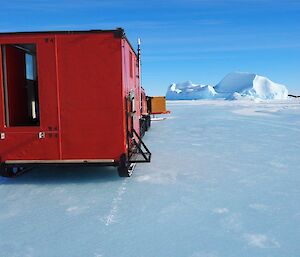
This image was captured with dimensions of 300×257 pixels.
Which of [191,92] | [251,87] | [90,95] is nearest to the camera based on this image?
[90,95]

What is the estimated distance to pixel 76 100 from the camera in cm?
641

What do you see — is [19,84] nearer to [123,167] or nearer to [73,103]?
[73,103]

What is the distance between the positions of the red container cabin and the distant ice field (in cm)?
61

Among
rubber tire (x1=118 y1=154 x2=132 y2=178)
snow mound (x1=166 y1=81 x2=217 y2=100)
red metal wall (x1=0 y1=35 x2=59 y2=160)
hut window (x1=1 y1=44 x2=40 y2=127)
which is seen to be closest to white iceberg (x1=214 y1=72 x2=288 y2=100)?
snow mound (x1=166 y1=81 x2=217 y2=100)

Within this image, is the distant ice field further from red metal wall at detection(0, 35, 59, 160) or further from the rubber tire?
red metal wall at detection(0, 35, 59, 160)

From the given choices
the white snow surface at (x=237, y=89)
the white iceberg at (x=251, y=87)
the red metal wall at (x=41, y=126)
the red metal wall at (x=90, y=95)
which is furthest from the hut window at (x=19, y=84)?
the white snow surface at (x=237, y=89)

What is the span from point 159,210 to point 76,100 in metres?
2.70

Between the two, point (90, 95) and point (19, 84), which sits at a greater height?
point (19, 84)

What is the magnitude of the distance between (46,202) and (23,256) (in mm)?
1918

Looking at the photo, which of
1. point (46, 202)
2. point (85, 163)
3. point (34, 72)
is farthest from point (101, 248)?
point (34, 72)

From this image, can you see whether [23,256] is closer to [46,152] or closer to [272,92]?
[46,152]

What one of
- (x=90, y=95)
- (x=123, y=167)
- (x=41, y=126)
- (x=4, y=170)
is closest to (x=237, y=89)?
(x=123, y=167)

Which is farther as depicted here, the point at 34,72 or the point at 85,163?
the point at 34,72

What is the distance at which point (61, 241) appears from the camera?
3951mm
